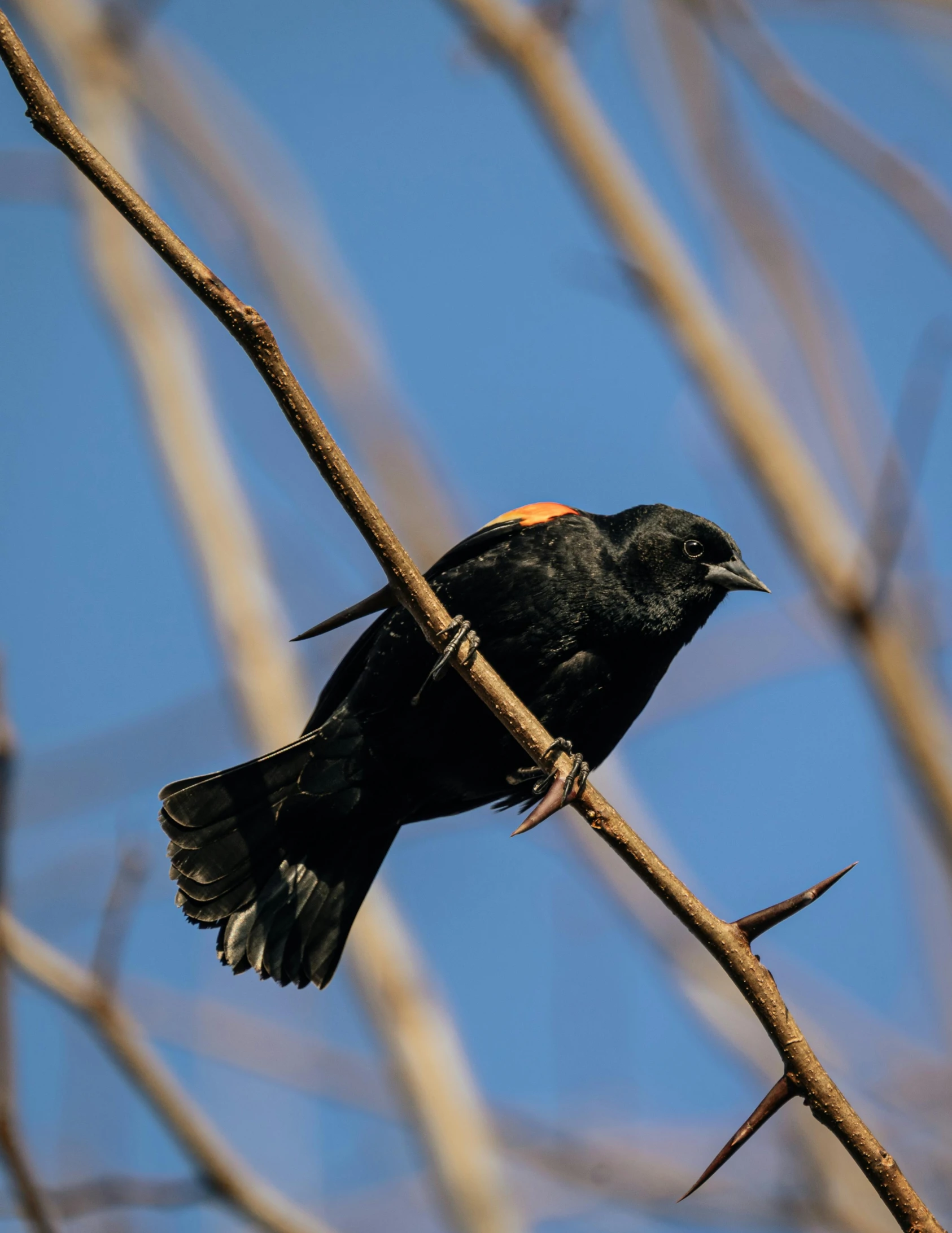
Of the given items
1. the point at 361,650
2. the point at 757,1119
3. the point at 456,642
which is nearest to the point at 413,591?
the point at 456,642

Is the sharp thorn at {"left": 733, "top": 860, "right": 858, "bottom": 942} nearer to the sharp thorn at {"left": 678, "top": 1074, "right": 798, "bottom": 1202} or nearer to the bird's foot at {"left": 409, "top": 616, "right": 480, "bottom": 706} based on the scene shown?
the sharp thorn at {"left": 678, "top": 1074, "right": 798, "bottom": 1202}

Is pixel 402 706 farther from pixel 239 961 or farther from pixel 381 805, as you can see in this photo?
pixel 239 961

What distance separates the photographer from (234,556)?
5.40m

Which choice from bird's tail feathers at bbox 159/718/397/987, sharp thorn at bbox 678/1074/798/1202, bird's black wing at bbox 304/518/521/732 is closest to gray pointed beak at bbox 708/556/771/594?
bird's black wing at bbox 304/518/521/732

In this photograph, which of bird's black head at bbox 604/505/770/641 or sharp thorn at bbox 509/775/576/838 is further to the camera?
bird's black head at bbox 604/505/770/641

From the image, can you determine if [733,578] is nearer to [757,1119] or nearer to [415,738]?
[415,738]

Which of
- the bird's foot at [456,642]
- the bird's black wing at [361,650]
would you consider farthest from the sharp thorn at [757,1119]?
the bird's black wing at [361,650]

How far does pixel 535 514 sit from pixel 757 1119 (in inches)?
101

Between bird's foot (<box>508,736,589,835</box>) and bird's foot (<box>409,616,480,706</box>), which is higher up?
bird's foot (<box>409,616,480,706</box>)

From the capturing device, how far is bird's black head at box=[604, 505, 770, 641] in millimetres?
3953

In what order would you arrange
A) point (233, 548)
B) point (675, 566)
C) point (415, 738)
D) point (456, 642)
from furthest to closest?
point (233, 548), point (675, 566), point (415, 738), point (456, 642)

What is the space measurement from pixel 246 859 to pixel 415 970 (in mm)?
1484

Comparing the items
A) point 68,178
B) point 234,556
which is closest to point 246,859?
point 234,556

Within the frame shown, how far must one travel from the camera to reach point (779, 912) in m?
2.08
